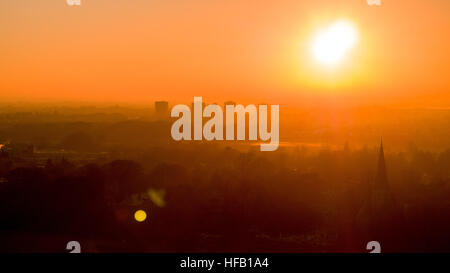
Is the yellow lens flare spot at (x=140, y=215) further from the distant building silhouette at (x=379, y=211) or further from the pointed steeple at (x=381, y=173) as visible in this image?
the pointed steeple at (x=381, y=173)

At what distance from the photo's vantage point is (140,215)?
8156 millimetres

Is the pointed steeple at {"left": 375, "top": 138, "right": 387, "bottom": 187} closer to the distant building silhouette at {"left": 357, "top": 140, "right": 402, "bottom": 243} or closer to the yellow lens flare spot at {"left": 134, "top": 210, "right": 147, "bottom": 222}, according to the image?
the distant building silhouette at {"left": 357, "top": 140, "right": 402, "bottom": 243}

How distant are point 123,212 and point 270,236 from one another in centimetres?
265

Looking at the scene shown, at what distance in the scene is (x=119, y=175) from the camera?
343 inches

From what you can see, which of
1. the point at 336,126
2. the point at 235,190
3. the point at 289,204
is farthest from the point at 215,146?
the point at 336,126

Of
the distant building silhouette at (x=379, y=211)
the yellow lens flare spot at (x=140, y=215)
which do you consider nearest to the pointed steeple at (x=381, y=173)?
the distant building silhouette at (x=379, y=211)

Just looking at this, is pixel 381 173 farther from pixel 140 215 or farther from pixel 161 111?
pixel 140 215

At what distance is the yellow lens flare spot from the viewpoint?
8031 mm

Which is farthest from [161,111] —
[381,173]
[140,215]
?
[381,173]

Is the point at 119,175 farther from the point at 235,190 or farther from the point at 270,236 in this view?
the point at 270,236

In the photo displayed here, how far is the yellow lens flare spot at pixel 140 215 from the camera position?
8031 mm

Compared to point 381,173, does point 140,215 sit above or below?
below
